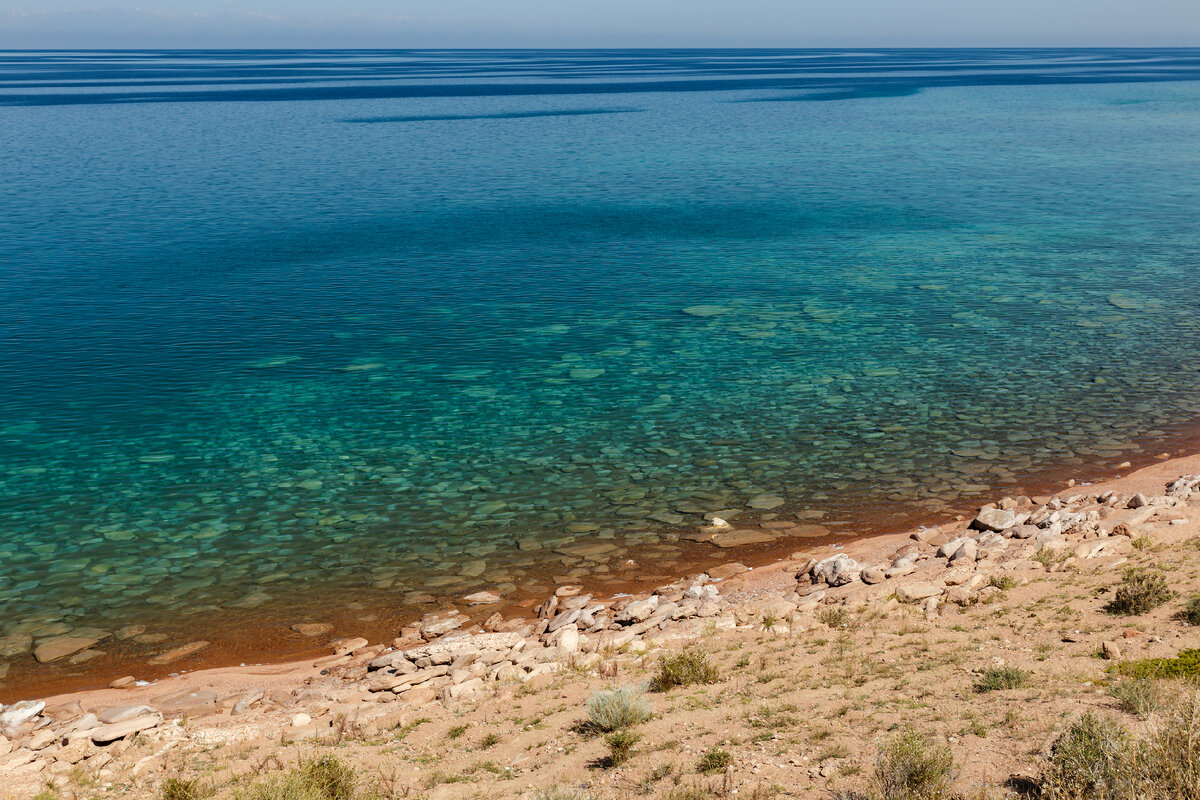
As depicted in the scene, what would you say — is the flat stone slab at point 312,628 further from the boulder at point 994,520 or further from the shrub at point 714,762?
the boulder at point 994,520

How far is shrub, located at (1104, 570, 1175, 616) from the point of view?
37.2 feet

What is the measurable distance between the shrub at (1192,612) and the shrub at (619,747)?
672 centimetres

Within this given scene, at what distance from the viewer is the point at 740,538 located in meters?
17.3

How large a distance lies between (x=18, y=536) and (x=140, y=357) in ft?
34.7

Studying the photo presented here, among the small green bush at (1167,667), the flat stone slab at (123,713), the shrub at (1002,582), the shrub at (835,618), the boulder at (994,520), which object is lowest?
the flat stone slab at (123,713)

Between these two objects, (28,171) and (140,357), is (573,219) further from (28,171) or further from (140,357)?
(28,171)

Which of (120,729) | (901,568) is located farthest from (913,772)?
(120,729)

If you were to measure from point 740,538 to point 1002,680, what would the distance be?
760 cm

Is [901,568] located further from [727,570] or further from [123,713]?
[123,713]

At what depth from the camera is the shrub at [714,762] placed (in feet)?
28.4

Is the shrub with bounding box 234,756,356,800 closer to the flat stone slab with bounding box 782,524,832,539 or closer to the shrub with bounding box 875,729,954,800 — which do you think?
the shrub with bounding box 875,729,954,800

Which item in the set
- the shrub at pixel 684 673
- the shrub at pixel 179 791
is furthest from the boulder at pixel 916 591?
the shrub at pixel 179 791

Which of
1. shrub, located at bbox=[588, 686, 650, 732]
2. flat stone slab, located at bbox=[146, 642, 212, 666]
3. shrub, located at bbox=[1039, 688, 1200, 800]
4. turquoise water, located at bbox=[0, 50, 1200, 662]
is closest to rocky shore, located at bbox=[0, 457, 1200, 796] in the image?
flat stone slab, located at bbox=[146, 642, 212, 666]

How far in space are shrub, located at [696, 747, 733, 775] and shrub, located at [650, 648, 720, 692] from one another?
2221mm
